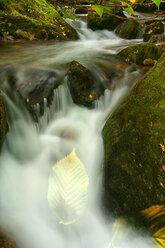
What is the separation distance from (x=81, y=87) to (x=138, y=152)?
102 inches

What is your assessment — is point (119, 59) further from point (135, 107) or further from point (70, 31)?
point (70, 31)

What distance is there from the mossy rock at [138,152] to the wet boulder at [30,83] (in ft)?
6.83

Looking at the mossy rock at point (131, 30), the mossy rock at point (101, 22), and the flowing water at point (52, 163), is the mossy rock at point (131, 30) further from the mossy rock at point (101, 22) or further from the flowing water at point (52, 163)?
the flowing water at point (52, 163)

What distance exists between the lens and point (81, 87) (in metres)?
4.11

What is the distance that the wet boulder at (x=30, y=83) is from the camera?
3766 mm

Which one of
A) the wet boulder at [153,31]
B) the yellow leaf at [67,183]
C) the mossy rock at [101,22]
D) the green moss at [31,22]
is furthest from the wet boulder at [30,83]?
the mossy rock at [101,22]

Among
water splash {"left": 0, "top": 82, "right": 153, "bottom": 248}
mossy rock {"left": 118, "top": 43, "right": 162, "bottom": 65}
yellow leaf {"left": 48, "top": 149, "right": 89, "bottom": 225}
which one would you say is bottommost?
water splash {"left": 0, "top": 82, "right": 153, "bottom": 248}

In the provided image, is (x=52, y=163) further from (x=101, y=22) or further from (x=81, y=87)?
(x=101, y=22)

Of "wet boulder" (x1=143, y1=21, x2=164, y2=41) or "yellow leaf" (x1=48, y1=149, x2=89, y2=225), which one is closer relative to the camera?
"yellow leaf" (x1=48, y1=149, x2=89, y2=225)

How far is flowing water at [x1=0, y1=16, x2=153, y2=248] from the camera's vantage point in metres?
2.06

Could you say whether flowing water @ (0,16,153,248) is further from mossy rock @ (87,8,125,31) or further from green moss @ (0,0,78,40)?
mossy rock @ (87,8,125,31)

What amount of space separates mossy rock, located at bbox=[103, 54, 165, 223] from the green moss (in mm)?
7421

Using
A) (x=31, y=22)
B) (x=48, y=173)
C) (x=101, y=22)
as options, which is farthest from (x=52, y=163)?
(x=101, y=22)

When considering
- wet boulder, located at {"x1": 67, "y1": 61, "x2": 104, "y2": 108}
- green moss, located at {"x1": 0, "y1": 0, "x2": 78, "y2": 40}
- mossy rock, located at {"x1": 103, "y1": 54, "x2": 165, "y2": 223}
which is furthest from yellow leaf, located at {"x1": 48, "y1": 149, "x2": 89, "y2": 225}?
green moss, located at {"x1": 0, "y1": 0, "x2": 78, "y2": 40}
